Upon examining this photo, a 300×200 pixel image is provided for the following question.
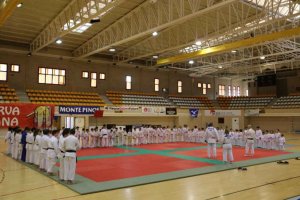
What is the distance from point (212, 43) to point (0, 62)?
55.0ft

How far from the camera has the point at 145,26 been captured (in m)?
17.1

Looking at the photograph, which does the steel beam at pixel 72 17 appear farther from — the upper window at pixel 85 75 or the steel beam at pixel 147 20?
the upper window at pixel 85 75

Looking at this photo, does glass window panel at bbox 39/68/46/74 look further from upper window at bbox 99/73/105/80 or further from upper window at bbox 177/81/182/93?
upper window at bbox 177/81/182/93

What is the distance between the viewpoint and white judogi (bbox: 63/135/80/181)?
8445 mm

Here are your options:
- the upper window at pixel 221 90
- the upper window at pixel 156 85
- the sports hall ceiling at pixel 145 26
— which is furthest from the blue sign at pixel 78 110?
the upper window at pixel 221 90

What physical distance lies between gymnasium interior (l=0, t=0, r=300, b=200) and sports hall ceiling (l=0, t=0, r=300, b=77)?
0.29 feet

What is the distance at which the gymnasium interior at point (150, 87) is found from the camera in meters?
8.71

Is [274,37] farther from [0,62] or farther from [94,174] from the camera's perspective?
[0,62]

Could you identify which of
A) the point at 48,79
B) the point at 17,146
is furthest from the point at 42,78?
the point at 17,146

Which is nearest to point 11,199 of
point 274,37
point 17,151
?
point 17,151

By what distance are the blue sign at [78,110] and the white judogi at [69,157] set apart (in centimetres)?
1184

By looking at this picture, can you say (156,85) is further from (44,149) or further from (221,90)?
(44,149)

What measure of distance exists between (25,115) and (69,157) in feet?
34.0

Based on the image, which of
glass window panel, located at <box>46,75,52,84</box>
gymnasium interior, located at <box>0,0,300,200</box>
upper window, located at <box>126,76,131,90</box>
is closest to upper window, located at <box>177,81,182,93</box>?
gymnasium interior, located at <box>0,0,300,200</box>
